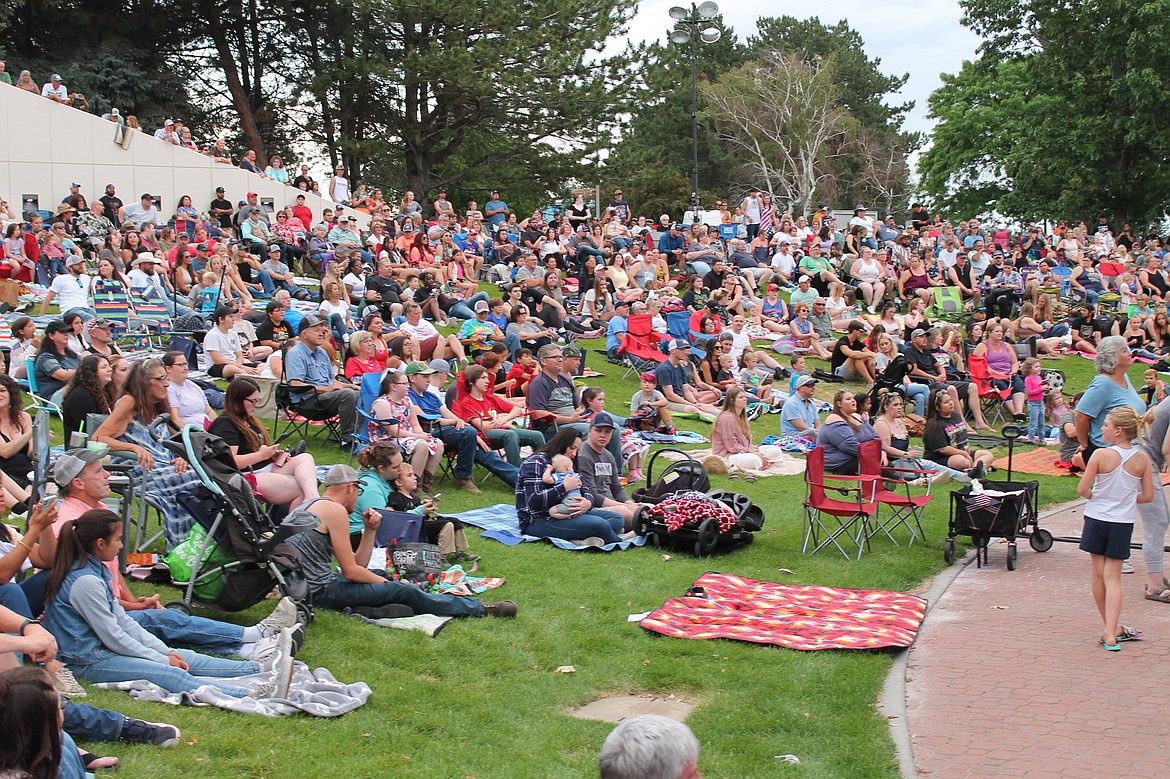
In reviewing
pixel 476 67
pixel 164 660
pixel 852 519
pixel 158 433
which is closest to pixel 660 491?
pixel 852 519

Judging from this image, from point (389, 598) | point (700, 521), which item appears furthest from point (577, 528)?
point (389, 598)

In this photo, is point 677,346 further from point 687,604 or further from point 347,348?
point 687,604

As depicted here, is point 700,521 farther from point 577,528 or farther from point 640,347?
point 640,347

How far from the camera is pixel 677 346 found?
15719 mm

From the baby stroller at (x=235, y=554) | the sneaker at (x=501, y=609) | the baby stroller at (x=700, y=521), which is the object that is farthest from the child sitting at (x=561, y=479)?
the baby stroller at (x=235, y=554)

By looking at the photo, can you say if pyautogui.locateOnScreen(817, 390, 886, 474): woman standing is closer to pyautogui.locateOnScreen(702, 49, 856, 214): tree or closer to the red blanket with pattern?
the red blanket with pattern

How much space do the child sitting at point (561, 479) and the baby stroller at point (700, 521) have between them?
0.62 m

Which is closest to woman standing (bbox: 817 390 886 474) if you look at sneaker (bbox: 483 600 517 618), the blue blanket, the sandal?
the blue blanket

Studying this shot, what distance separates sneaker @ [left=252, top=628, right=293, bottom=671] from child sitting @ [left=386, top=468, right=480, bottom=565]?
2.12 metres

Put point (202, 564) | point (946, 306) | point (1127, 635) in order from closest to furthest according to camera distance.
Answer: point (202, 564) → point (1127, 635) → point (946, 306)

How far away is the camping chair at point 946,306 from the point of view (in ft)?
79.6

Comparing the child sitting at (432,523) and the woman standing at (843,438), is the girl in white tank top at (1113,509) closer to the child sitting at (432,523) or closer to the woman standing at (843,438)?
the woman standing at (843,438)

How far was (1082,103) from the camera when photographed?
39438 millimetres

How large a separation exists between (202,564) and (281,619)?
0.69 meters
